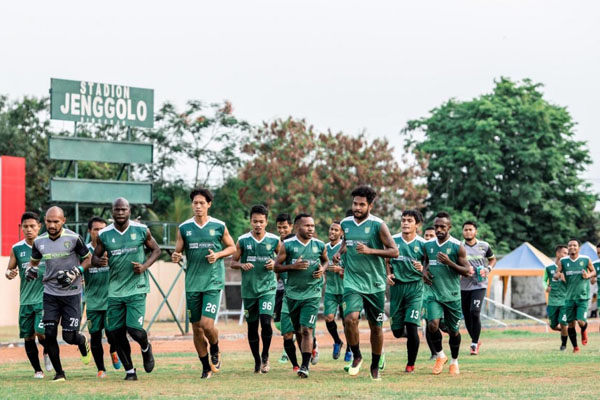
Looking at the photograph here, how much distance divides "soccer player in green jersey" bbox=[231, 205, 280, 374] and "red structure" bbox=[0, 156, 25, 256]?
98.4 ft

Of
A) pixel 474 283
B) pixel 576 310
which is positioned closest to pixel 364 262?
pixel 474 283

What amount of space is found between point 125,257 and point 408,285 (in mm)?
4074

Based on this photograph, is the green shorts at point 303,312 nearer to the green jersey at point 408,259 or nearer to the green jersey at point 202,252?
the green jersey at point 202,252

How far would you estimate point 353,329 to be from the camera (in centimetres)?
1320

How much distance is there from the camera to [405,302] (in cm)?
1518

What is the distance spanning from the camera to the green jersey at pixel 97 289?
51.3 feet

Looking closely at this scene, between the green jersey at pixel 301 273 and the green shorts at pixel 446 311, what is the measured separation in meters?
1.63

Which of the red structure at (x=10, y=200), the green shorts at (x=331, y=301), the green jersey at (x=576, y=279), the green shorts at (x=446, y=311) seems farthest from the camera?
the red structure at (x=10, y=200)

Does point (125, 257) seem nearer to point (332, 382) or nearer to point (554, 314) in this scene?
point (332, 382)

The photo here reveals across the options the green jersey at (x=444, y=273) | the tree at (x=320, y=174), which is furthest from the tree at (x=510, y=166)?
the green jersey at (x=444, y=273)

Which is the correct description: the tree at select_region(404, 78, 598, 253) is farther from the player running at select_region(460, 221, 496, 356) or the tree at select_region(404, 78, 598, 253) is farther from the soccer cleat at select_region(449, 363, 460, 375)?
the soccer cleat at select_region(449, 363, 460, 375)

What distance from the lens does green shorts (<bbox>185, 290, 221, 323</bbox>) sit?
1385 centimetres

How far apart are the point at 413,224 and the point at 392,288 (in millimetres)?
1013

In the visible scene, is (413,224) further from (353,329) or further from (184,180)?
(184,180)
